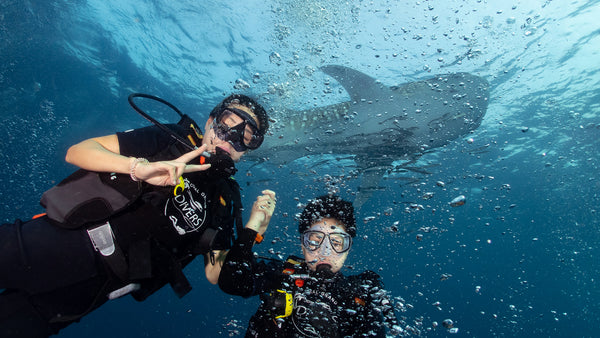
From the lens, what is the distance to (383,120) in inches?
432

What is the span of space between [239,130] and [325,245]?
6.39ft

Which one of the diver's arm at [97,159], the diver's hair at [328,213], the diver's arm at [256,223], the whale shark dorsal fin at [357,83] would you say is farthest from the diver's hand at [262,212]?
the whale shark dorsal fin at [357,83]

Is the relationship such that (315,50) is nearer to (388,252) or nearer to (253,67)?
(253,67)

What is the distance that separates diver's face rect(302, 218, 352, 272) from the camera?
350cm

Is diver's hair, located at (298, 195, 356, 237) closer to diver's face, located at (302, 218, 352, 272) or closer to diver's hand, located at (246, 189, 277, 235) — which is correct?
diver's face, located at (302, 218, 352, 272)

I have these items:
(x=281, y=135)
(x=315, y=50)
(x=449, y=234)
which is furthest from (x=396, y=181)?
(x=449, y=234)

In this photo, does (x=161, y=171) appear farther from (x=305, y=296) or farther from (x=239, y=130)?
(x=305, y=296)

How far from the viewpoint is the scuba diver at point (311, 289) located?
3.04 metres

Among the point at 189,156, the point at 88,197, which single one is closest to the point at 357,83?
the point at 189,156

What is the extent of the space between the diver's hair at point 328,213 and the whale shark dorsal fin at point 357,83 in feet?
19.9

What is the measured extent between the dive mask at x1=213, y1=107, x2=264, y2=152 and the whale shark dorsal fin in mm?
6479

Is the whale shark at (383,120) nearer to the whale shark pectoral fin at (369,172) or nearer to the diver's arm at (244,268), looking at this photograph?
the whale shark pectoral fin at (369,172)

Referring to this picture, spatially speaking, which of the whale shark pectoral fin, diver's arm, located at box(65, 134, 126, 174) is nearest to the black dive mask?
diver's arm, located at box(65, 134, 126, 174)

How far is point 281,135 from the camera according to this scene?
12969mm
